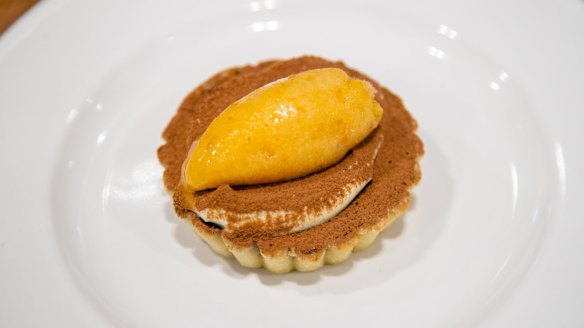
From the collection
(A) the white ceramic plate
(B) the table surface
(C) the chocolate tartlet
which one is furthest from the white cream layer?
(B) the table surface

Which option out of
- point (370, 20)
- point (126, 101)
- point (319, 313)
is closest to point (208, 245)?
point (319, 313)

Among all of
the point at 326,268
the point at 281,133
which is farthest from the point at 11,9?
the point at 326,268

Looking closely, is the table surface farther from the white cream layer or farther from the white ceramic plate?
the white cream layer

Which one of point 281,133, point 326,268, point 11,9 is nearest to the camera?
point 281,133

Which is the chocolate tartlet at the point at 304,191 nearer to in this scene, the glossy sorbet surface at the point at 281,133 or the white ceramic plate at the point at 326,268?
the glossy sorbet surface at the point at 281,133

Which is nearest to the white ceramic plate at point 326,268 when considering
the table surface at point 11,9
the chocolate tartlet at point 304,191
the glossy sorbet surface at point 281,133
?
the chocolate tartlet at point 304,191

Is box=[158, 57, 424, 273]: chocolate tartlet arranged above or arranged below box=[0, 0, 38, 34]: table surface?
below

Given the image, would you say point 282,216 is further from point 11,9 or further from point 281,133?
point 11,9

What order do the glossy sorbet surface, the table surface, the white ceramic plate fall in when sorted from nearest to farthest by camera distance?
the glossy sorbet surface < the white ceramic plate < the table surface
